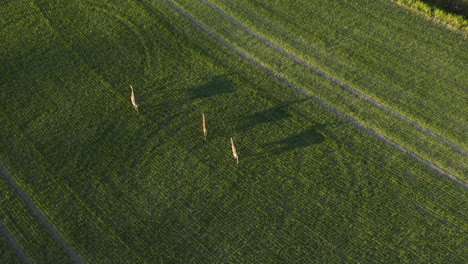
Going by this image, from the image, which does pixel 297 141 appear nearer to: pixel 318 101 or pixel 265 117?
pixel 265 117

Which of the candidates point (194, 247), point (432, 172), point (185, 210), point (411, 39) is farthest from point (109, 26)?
point (432, 172)

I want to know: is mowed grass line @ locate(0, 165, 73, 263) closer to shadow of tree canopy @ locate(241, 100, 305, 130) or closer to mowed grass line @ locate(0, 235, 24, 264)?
mowed grass line @ locate(0, 235, 24, 264)

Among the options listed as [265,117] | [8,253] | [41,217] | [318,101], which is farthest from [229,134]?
[8,253]

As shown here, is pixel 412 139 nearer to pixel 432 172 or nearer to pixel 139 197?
pixel 432 172

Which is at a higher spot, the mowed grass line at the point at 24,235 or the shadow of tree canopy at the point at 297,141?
the shadow of tree canopy at the point at 297,141

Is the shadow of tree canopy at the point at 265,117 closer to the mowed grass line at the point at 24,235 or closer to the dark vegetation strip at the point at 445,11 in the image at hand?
the mowed grass line at the point at 24,235

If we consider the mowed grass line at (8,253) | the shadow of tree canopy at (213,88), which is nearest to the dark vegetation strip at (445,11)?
the shadow of tree canopy at (213,88)
